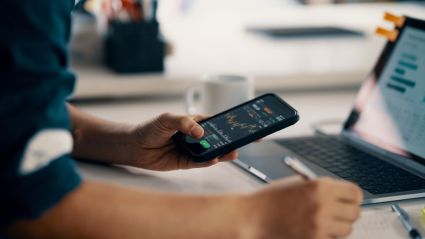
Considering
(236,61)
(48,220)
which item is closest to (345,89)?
(236,61)

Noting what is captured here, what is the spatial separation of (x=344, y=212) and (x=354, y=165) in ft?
1.09

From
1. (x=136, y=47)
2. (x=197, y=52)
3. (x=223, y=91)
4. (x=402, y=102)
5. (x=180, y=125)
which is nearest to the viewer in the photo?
(x=180, y=125)

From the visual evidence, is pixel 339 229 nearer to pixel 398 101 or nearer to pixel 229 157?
pixel 229 157

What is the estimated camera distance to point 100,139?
3.81ft

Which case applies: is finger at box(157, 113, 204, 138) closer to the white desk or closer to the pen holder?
the white desk

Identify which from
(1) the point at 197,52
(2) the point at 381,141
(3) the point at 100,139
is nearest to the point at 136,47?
(1) the point at 197,52

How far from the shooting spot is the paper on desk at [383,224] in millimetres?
913

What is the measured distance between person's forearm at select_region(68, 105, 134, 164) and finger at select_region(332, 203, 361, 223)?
1.33 feet

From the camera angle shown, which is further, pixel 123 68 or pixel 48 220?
pixel 123 68

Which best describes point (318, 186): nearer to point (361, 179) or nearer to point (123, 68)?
point (361, 179)

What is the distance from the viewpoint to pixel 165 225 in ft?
2.59

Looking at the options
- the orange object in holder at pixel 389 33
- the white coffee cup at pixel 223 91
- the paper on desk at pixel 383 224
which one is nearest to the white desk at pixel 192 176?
the paper on desk at pixel 383 224

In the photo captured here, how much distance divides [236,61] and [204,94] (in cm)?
47

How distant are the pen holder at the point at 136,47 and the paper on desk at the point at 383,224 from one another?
32.8 inches
